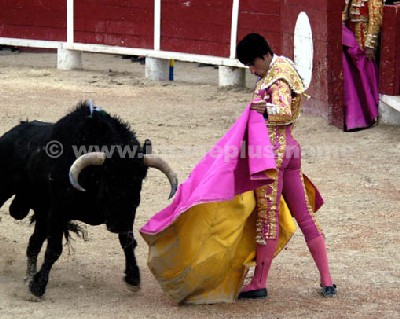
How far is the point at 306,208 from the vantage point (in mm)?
4586

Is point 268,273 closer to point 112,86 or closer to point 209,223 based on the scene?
point 209,223

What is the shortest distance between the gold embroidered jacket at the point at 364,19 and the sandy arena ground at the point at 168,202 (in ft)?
2.22

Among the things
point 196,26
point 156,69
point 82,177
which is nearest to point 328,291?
point 82,177

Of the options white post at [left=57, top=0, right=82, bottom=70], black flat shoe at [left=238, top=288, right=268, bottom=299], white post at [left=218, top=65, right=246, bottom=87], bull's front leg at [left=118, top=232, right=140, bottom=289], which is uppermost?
white post at [left=57, top=0, right=82, bottom=70]

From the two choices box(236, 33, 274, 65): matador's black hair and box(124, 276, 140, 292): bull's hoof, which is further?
box(124, 276, 140, 292): bull's hoof

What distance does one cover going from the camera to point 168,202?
6422 mm

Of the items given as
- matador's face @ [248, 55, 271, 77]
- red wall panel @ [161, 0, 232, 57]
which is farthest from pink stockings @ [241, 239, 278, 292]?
red wall panel @ [161, 0, 232, 57]

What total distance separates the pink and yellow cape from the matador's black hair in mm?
263

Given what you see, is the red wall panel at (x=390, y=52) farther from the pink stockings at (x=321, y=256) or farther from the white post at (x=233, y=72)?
the pink stockings at (x=321, y=256)

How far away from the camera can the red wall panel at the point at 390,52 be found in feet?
26.9

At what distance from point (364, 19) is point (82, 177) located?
14.2 ft

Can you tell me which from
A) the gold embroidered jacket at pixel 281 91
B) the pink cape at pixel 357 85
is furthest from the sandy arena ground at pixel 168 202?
the gold embroidered jacket at pixel 281 91

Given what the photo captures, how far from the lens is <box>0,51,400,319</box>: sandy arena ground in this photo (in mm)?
4559

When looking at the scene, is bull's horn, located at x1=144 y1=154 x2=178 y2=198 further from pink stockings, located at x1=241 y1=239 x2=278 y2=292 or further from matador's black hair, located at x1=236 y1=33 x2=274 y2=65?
matador's black hair, located at x1=236 y1=33 x2=274 y2=65
